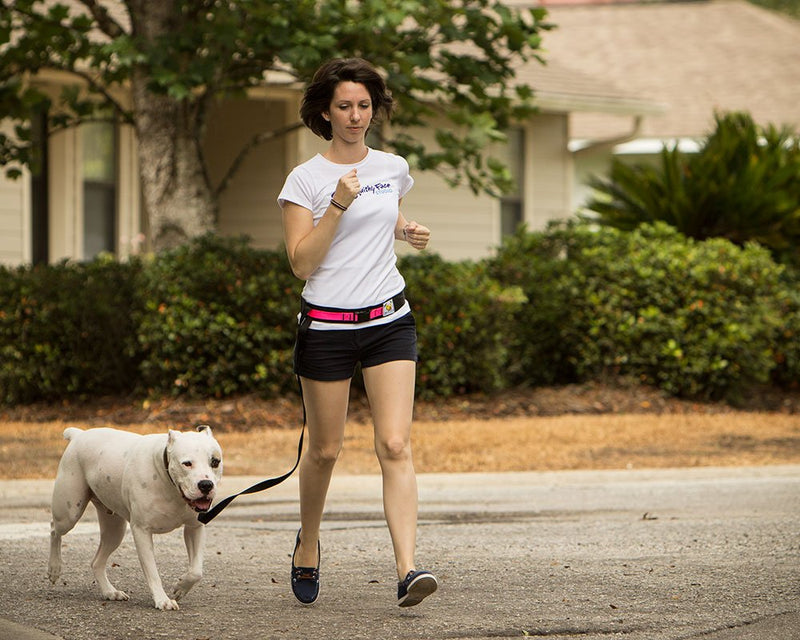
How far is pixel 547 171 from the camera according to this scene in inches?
827

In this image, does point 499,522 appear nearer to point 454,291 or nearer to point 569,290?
point 454,291

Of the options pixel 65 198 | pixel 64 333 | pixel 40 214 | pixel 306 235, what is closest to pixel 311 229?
pixel 306 235

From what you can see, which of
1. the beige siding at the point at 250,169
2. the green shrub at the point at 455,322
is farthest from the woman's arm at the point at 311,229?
the beige siding at the point at 250,169

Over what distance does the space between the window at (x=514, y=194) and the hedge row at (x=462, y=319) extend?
17.4ft

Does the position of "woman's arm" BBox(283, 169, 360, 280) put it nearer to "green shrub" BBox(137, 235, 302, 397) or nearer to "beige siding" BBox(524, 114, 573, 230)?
"green shrub" BBox(137, 235, 302, 397)

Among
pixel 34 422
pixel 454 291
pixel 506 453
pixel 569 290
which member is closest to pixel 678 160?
pixel 569 290

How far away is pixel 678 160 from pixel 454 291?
4.44 m

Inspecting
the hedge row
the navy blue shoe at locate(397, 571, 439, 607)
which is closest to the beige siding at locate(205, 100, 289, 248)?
the hedge row

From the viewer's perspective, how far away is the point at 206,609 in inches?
210

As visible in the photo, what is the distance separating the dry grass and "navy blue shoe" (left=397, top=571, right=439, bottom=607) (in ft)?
15.9

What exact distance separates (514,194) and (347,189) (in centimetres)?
1604

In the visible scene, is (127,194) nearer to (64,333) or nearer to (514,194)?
(64,333)

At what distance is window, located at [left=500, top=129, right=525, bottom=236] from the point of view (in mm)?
20766

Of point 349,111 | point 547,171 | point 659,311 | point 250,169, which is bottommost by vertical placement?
point 659,311
